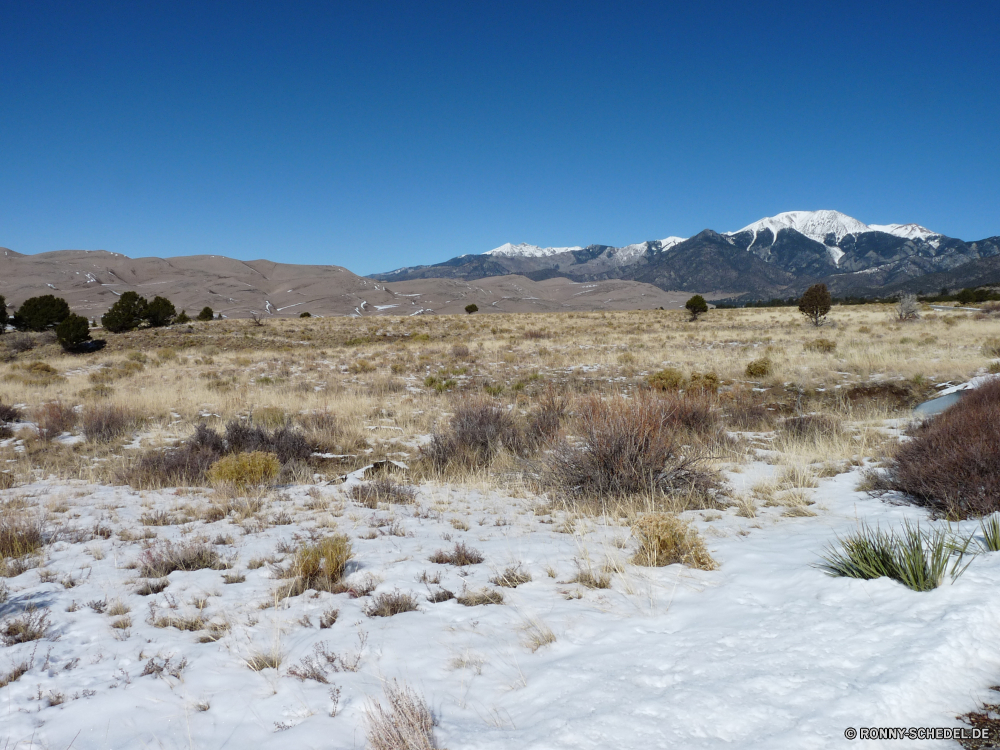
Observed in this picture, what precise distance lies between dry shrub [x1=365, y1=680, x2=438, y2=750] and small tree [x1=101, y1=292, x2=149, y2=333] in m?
36.7

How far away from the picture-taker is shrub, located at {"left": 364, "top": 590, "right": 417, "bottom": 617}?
323 centimetres

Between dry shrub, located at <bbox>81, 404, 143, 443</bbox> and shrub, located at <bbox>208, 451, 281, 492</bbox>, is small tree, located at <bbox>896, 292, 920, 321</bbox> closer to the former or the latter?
shrub, located at <bbox>208, 451, 281, 492</bbox>

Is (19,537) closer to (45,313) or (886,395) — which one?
(886,395)

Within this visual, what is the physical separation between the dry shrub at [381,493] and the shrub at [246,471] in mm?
1275

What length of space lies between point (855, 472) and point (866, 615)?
13.7ft

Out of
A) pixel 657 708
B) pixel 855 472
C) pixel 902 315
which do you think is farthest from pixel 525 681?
pixel 902 315

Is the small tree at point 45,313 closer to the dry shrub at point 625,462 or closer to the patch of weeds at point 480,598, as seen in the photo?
the dry shrub at point 625,462

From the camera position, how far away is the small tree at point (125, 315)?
31.5 metres

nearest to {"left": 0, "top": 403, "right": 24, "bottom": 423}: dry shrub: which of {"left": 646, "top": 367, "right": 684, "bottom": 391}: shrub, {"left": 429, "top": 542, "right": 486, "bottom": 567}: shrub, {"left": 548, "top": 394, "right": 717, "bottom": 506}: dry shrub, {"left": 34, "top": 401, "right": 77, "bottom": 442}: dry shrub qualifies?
{"left": 34, "top": 401, "right": 77, "bottom": 442}: dry shrub

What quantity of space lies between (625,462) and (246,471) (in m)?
4.80

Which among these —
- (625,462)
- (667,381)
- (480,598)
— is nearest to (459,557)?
(480,598)

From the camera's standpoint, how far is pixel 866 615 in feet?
8.69

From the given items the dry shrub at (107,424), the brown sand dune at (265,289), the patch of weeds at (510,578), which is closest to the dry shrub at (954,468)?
the patch of weeds at (510,578)

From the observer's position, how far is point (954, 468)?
14.9 ft
